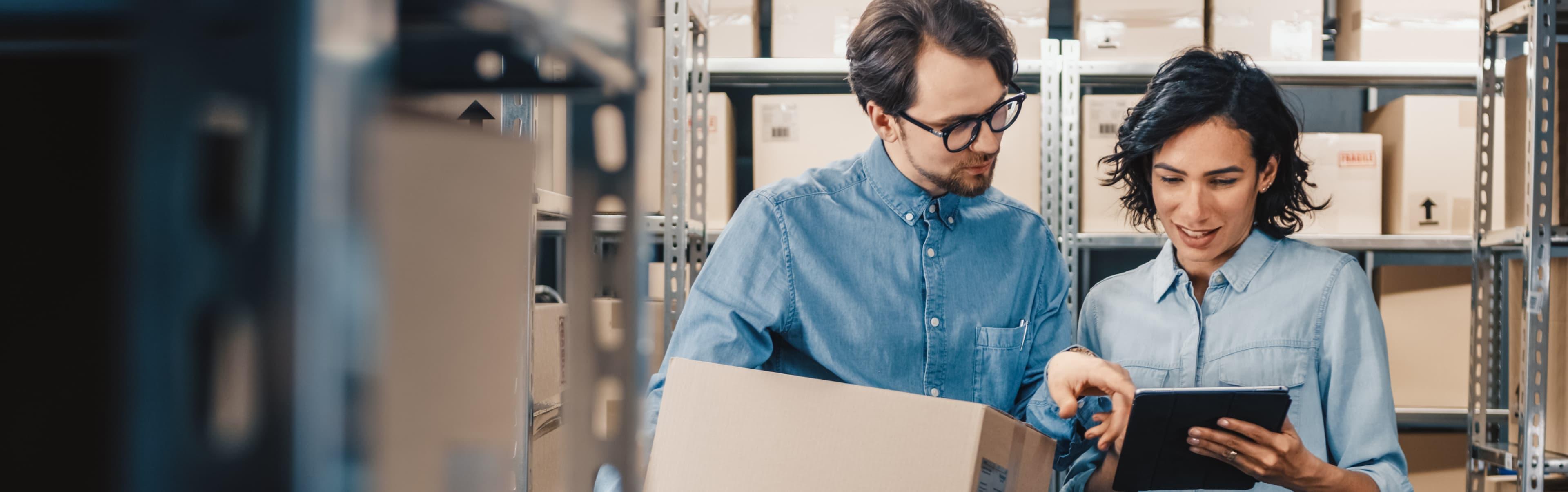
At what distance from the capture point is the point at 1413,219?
1.94m

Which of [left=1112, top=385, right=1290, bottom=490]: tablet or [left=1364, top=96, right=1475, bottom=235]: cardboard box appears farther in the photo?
[left=1364, top=96, right=1475, bottom=235]: cardboard box

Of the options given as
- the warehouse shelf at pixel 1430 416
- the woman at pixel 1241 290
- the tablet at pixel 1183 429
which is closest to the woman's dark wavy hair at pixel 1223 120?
the woman at pixel 1241 290

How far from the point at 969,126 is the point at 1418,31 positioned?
1.43 meters

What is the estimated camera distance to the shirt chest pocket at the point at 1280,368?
1.22 meters

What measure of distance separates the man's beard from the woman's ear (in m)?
0.43

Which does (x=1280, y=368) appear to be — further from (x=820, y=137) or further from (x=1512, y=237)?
(x=820, y=137)

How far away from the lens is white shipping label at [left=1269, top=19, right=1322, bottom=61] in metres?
1.94

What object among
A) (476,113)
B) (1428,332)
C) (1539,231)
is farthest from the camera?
(1428,332)

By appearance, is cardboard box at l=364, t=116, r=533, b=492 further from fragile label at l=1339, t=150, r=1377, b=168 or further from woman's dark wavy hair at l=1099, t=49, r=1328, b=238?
fragile label at l=1339, t=150, r=1377, b=168

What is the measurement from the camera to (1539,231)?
1572 millimetres

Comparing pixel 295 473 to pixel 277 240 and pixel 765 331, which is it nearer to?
pixel 277 240

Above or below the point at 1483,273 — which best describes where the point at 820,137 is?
above

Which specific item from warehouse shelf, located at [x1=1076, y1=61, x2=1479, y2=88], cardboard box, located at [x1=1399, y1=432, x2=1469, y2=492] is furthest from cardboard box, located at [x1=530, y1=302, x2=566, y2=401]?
cardboard box, located at [x1=1399, y1=432, x2=1469, y2=492]

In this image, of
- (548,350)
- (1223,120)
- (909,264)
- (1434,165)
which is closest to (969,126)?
(909,264)
